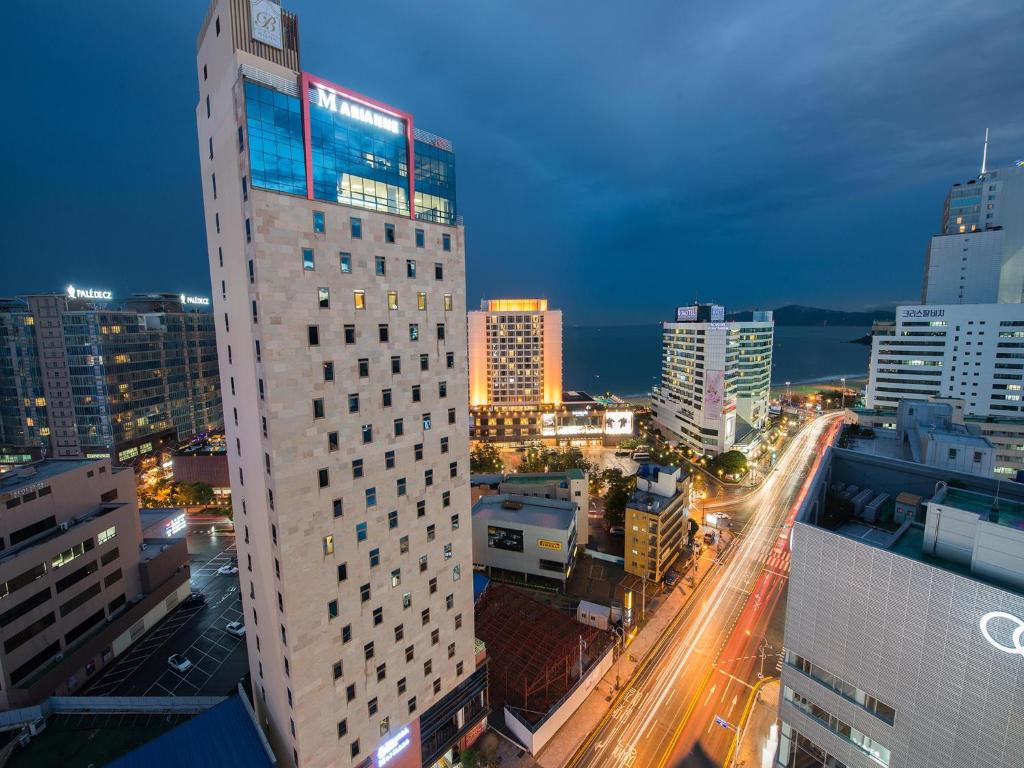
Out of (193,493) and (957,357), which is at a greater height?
(957,357)

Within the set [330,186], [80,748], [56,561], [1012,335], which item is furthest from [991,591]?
[1012,335]

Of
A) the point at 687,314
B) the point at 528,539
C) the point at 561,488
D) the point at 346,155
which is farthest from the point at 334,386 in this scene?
the point at 687,314

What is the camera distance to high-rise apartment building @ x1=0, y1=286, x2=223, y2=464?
311ft

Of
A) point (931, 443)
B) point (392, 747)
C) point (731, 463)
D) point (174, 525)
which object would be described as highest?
point (931, 443)

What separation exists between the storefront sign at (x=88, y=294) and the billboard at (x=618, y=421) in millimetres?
132949

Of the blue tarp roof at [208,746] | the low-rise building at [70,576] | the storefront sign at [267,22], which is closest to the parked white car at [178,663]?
the low-rise building at [70,576]

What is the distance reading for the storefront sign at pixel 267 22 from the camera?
2359 cm

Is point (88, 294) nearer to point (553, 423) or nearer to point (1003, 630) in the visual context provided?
point (553, 423)

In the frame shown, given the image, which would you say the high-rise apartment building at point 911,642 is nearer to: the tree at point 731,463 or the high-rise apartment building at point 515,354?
the tree at point 731,463

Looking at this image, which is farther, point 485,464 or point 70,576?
point 485,464

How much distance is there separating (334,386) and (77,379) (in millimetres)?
110005

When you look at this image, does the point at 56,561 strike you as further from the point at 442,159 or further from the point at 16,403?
the point at 16,403

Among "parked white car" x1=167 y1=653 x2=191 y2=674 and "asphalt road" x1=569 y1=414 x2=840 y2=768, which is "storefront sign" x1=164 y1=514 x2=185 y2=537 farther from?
"asphalt road" x1=569 y1=414 x2=840 y2=768

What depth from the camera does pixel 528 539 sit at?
6159cm
